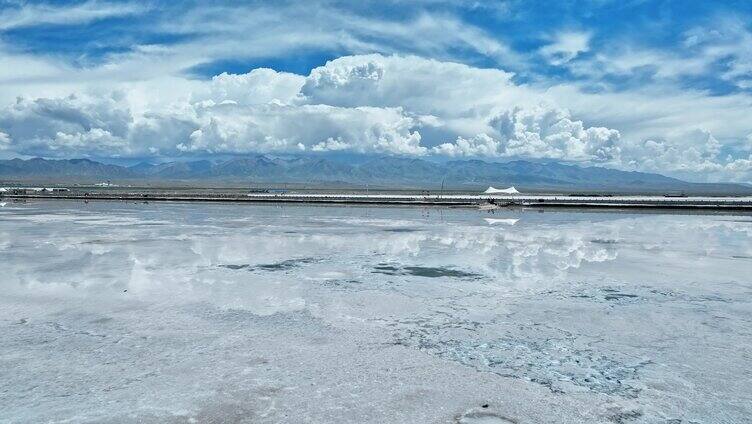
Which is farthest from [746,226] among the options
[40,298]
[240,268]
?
[40,298]

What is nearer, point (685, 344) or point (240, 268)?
point (685, 344)

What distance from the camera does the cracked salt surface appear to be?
7.29 metres

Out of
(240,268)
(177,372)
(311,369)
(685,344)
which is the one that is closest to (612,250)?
(685,344)

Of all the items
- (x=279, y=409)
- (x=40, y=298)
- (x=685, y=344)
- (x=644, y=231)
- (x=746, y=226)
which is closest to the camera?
(x=279, y=409)

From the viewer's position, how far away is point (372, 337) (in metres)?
10.3

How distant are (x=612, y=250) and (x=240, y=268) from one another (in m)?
15.4

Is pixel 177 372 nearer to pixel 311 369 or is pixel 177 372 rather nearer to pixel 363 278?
pixel 311 369

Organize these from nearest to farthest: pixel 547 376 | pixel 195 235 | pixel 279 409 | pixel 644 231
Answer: pixel 279 409 < pixel 547 376 < pixel 195 235 < pixel 644 231

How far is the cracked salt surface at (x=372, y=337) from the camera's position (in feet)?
23.9

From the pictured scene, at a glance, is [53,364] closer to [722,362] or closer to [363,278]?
[363,278]

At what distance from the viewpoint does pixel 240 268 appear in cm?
1758

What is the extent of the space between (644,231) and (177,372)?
30.9 meters

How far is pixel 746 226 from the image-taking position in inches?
1467

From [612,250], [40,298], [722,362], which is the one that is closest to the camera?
[722,362]
